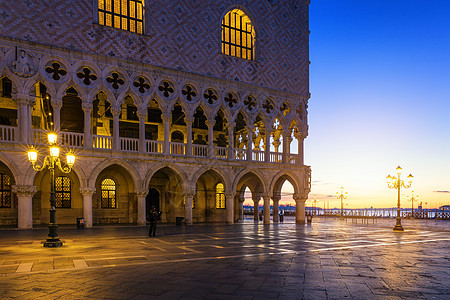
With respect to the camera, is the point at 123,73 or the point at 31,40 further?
the point at 123,73

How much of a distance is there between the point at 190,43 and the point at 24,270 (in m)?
18.2

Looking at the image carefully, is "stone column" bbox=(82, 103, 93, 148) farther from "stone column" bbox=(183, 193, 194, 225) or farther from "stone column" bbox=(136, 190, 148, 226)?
"stone column" bbox=(183, 193, 194, 225)

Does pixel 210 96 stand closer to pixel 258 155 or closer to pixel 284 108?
pixel 258 155

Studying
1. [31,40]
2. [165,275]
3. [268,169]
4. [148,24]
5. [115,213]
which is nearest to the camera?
[165,275]

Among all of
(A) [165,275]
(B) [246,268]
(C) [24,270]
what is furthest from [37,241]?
(B) [246,268]

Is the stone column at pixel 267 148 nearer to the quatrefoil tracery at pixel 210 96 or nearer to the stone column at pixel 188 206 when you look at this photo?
the quatrefoil tracery at pixel 210 96

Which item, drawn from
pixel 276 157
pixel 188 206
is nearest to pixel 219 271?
pixel 188 206

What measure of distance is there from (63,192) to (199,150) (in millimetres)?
8941

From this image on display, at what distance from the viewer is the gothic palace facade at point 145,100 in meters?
18.5

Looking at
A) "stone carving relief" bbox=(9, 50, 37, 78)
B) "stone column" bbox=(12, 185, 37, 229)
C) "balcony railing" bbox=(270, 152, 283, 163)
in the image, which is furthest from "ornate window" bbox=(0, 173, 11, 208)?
"balcony railing" bbox=(270, 152, 283, 163)

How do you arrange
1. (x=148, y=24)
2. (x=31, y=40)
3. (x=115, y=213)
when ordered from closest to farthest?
1. (x=31, y=40)
2. (x=148, y=24)
3. (x=115, y=213)

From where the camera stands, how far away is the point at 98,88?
20047mm

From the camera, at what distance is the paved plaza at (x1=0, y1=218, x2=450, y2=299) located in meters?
6.26

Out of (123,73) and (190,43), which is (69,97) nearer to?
(123,73)
